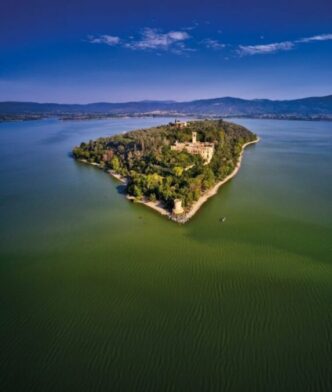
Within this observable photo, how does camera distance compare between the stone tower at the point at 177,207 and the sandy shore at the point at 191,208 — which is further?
the stone tower at the point at 177,207

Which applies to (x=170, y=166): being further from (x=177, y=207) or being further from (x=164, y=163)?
(x=177, y=207)

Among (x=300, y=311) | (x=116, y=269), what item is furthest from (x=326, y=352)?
(x=116, y=269)

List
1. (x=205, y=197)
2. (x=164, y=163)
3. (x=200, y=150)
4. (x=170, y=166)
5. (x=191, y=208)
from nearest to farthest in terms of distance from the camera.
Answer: (x=191, y=208), (x=205, y=197), (x=170, y=166), (x=164, y=163), (x=200, y=150)

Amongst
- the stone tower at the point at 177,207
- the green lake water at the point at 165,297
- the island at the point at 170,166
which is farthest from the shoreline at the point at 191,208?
the green lake water at the point at 165,297

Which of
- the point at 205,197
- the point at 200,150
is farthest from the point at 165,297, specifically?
the point at 200,150

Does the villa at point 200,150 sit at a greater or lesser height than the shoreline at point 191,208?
greater

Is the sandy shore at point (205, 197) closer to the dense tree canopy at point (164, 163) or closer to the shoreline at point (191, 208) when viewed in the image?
the shoreline at point (191, 208)

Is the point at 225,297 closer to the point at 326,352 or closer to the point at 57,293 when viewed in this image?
the point at 326,352
